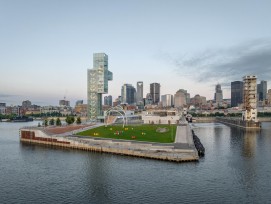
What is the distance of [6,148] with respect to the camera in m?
91.5

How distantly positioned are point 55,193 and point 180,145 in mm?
38276

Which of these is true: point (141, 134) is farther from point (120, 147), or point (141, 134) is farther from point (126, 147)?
point (126, 147)

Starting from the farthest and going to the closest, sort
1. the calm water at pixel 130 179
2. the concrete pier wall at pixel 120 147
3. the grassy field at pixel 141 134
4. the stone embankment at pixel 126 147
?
the grassy field at pixel 141 134
the stone embankment at pixel 126 147
the concrete pier wall at pixel 120 147
the calm water at pixel 130 179

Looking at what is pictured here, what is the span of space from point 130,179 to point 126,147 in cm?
2464

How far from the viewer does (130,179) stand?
5216 centimetres

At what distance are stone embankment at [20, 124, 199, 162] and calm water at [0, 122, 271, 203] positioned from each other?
267 centimetres

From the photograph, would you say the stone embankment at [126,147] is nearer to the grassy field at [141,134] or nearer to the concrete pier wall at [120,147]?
the concrete pier wall at [120,147]

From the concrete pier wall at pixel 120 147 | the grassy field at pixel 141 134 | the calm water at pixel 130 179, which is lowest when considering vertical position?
the calm water at pixel 130 179

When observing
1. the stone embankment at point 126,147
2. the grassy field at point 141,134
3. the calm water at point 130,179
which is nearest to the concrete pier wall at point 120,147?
the stone embankment at point 126,147

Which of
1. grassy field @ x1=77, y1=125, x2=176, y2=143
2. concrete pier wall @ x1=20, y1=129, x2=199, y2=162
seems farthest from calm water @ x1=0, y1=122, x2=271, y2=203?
grassy field @ x1=77, y1=125, x2=176, y2=143

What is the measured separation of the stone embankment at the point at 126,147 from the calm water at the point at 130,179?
2.67 m

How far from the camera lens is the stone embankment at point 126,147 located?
66438mm

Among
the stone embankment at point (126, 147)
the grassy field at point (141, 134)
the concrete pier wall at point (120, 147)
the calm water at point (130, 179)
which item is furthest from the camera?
the grassy field at point (141, 134)

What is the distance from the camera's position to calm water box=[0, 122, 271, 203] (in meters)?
43.4
